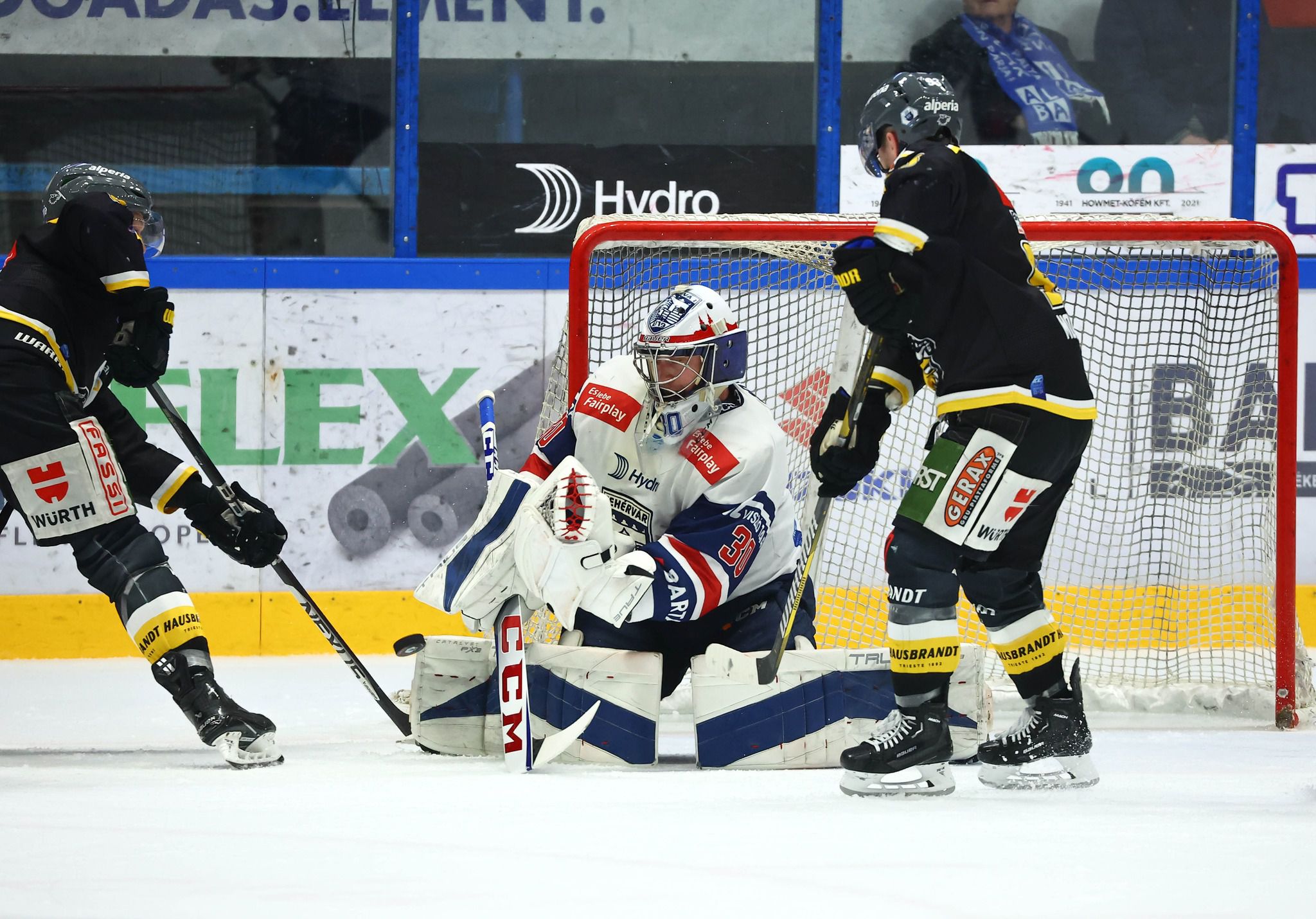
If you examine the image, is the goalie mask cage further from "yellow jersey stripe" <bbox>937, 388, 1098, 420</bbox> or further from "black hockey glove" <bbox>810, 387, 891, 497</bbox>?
"yellow jersey stripe" <bbox>937, 388, 1098, 420</bbox>

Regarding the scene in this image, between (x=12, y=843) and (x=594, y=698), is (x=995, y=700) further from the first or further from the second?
(x=12, y=843)

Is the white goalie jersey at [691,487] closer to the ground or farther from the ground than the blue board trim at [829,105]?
closer to the ground

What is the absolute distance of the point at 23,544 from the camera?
5.02m

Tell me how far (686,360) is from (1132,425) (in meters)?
2.23

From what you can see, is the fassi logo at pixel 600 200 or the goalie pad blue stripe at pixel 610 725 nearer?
the goalie pad blue stripe at pixel 610 725

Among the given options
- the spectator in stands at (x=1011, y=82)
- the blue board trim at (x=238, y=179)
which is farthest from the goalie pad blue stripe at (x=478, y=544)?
the spectator in stands at (x=1011, y=82)

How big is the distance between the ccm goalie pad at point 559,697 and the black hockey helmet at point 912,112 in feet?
3.70

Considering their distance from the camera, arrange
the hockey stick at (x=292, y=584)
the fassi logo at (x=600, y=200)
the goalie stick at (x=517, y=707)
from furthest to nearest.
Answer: the fassi logo at (x=600, y=200) < the hockey stick at (x=292, y=584) < the goalie stick at (x=517, y=707)

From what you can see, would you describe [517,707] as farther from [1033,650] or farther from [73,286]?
[73,286]

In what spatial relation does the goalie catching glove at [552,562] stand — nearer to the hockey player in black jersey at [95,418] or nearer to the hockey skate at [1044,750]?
the hockey player in black jersey at [95,418]

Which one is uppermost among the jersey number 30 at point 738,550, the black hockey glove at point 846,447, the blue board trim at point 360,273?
the blue board trim at point 360,273

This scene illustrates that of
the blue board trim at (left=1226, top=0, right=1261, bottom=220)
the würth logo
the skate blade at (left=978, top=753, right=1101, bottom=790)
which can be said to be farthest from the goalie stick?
the blue board trim at (left=1226, top=0, right=1261, bottom=220)

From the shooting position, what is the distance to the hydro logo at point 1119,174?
5.49 meters

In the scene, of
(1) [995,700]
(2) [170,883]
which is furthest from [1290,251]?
(2) [170,883]
